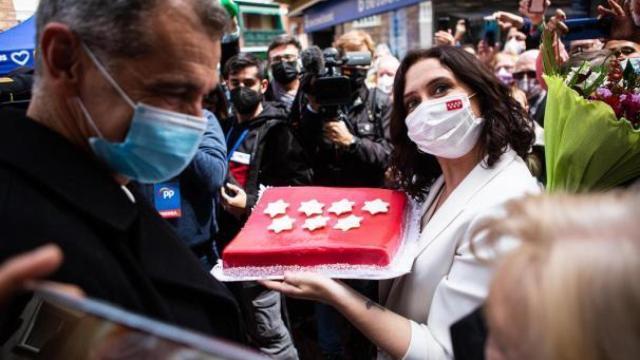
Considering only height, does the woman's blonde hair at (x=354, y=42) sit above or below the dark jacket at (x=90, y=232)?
above

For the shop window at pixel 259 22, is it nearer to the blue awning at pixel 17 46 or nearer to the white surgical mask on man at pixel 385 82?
the white surgical mask on man at pixel 385 82

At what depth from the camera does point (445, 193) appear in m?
1.87

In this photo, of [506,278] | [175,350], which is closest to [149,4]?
[175,350]

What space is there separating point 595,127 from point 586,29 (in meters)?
1.19

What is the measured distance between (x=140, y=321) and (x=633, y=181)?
67.4 inches

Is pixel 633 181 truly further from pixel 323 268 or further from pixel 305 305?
pixel 305 305

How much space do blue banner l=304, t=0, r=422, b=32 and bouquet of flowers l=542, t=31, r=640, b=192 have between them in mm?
6711

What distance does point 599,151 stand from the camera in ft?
5.18

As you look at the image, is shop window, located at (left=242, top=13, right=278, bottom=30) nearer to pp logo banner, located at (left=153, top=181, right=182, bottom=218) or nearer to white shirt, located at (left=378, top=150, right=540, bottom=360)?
pp logo banner, located at (left=153, top=181, right=182, bottom=218)

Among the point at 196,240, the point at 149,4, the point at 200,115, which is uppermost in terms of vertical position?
the point at 149,4

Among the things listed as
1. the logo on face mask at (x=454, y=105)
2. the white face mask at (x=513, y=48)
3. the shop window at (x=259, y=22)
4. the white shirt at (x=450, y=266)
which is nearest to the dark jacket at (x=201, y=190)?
the white shirt at (x=450, y=266)

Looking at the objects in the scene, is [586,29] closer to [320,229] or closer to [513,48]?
[320,229]

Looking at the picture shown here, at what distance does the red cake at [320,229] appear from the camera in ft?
4.89

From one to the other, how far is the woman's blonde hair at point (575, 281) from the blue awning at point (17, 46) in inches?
155
